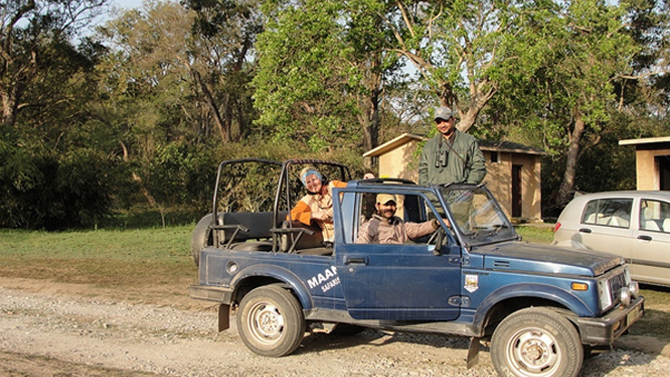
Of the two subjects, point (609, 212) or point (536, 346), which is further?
point (609, 212)

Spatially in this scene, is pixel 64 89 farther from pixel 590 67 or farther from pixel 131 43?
pixel 590 67

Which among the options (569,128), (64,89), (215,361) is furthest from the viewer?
(64,89)

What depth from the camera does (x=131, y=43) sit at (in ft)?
139

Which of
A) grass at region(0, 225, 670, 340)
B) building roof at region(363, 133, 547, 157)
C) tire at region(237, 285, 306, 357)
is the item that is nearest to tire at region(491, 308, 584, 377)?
tire at region(237, 285, 306, 357)

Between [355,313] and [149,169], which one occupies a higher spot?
[149,169]

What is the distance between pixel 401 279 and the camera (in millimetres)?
5918

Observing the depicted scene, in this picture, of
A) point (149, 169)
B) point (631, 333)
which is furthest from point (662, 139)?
A: point (149, 169)

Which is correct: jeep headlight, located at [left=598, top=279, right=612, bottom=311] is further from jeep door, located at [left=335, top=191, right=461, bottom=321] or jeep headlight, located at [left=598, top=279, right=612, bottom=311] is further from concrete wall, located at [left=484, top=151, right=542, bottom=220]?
concrete wall, located at [left=484, top=151, right=542, bottom=220]

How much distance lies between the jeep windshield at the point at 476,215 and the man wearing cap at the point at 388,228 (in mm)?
295

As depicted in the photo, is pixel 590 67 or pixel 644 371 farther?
pixel 590 67

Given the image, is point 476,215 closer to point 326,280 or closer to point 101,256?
point 326,280

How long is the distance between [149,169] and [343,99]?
24.8ft

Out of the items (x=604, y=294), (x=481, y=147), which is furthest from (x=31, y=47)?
(x=604, y=294)

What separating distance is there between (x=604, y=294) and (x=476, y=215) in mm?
1386
